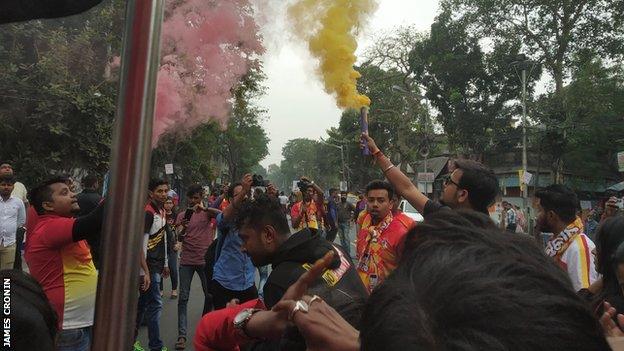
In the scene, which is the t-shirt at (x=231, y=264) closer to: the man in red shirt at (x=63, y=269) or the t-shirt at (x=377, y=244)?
the t-shirt at (x=377, y=244)

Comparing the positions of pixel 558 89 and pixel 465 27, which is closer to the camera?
pixel 558 89

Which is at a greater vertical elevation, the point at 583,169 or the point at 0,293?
the point at 583,169

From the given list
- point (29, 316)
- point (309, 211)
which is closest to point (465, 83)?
point (309, 211)

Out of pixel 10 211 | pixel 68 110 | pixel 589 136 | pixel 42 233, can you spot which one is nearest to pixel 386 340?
pixel 42 233

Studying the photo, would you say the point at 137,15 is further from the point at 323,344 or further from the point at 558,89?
the point at 558,89

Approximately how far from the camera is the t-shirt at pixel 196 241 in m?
5.95

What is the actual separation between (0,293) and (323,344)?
106cm

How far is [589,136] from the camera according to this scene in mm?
25219

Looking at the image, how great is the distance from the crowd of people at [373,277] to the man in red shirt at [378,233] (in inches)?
0.7

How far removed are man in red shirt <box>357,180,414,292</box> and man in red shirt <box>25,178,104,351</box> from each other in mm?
1959

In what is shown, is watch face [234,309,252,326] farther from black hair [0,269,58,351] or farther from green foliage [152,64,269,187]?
green foliage [152,64,269,187]

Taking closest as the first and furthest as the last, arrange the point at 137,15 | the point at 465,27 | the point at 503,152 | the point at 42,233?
the point at 137,15 < the point at 42,233 < the point at 465,27 < the point at 503,152

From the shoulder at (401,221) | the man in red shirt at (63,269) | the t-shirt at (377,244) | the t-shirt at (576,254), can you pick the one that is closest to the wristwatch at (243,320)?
the man in red shirt at (63,269)

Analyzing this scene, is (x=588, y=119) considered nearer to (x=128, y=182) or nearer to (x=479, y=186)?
(x=479, y=186)
